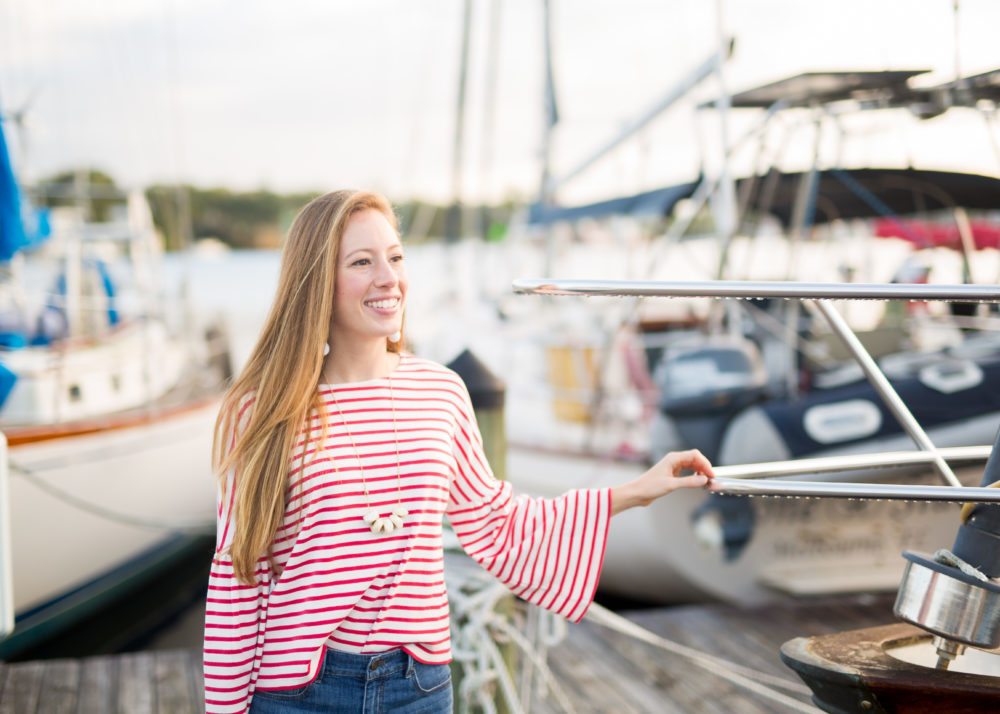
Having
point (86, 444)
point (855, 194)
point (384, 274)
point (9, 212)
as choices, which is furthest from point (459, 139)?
point (384, 274)

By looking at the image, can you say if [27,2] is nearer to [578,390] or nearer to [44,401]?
[44,401]

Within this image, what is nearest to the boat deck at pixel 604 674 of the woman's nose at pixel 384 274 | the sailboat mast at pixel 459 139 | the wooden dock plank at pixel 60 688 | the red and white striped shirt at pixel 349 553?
the wooden dock plank at pixel 60 688

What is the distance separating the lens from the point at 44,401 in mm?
5445

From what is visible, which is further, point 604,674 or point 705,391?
point 705,391

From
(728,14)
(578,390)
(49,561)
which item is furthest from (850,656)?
(49,561)

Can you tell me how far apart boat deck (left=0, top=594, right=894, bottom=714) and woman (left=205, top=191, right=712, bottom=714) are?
197 centimetres

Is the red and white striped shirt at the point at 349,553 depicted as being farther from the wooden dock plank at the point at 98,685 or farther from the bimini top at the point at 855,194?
the bimini top at the point at 855,194

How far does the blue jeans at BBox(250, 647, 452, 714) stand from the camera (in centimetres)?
127

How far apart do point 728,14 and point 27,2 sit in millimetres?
6206

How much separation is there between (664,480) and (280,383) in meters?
0.68

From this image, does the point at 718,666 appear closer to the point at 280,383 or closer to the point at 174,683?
the point at 174,683

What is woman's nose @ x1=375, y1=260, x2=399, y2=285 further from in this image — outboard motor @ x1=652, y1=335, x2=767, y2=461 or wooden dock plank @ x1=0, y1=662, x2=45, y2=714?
outboard motor @ x1=652, y1=335, x2=767, y2=461

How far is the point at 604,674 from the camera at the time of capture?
340 centimetres

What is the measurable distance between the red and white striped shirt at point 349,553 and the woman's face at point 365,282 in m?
0.11
